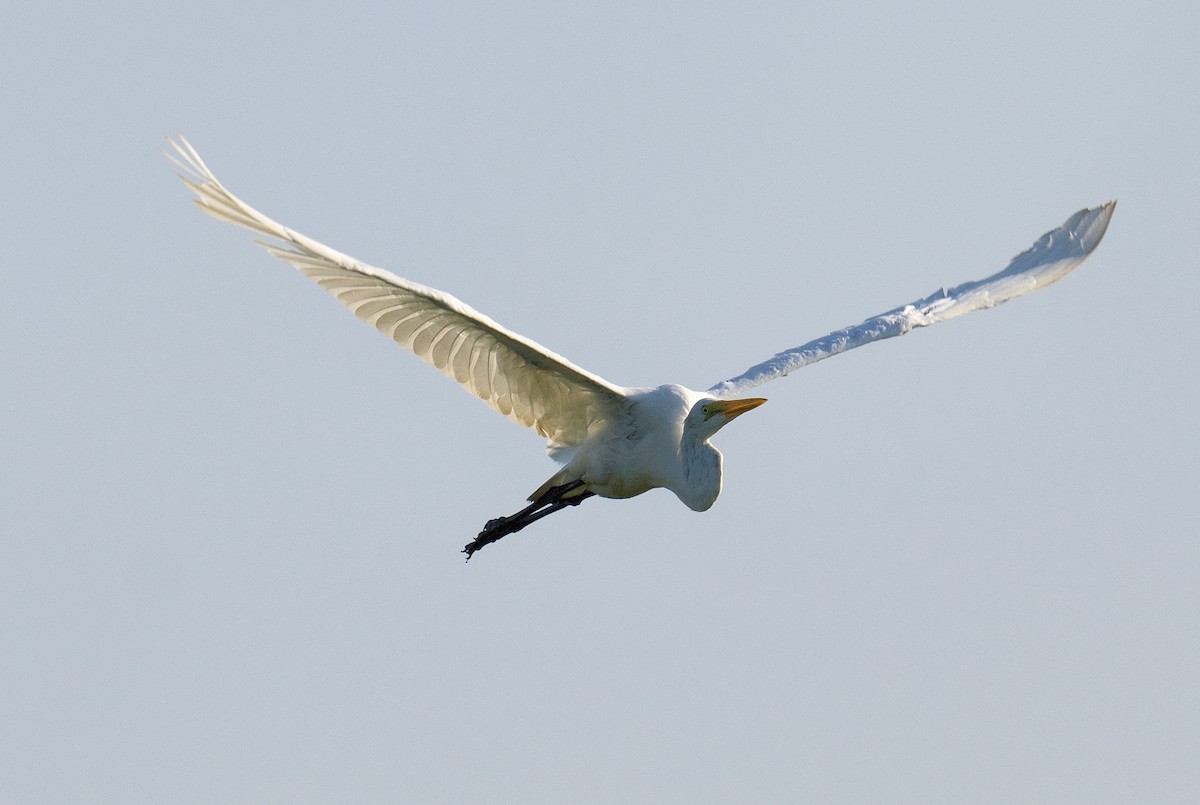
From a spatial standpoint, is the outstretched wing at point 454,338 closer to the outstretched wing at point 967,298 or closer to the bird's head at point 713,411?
the bird's head at point 713,411

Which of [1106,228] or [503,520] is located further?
[1106,228]

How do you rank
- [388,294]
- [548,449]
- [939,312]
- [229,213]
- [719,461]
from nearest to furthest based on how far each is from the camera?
1. [229,213]
2. [388,294]
3. [719,461]
4. [548,449]
5. [939,312]

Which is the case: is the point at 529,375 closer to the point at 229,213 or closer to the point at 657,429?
the point at 657,429

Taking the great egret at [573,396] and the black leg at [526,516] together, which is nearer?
the great egret at [573,396]

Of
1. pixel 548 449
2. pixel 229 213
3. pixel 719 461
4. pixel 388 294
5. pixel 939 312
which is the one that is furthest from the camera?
pixel 939 312

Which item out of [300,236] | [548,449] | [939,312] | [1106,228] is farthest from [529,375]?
[1106,228]

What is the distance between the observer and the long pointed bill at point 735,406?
1401 centimetres

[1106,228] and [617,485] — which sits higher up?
[1106,228]

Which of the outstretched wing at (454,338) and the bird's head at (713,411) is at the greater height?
the outstretched wing at (454,338)

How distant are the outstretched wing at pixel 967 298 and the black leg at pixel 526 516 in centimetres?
171

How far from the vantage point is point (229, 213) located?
35.7ft

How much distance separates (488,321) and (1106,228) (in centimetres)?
817

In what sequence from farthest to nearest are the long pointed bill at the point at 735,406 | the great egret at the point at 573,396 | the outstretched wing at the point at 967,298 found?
the outstretched wing at the point at 967,298 < the long pointed bill at the point at 735,406 < the great egret at the point at 573,396

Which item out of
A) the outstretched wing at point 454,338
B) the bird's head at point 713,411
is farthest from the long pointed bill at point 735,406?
the outstretched wing at point 454,338
